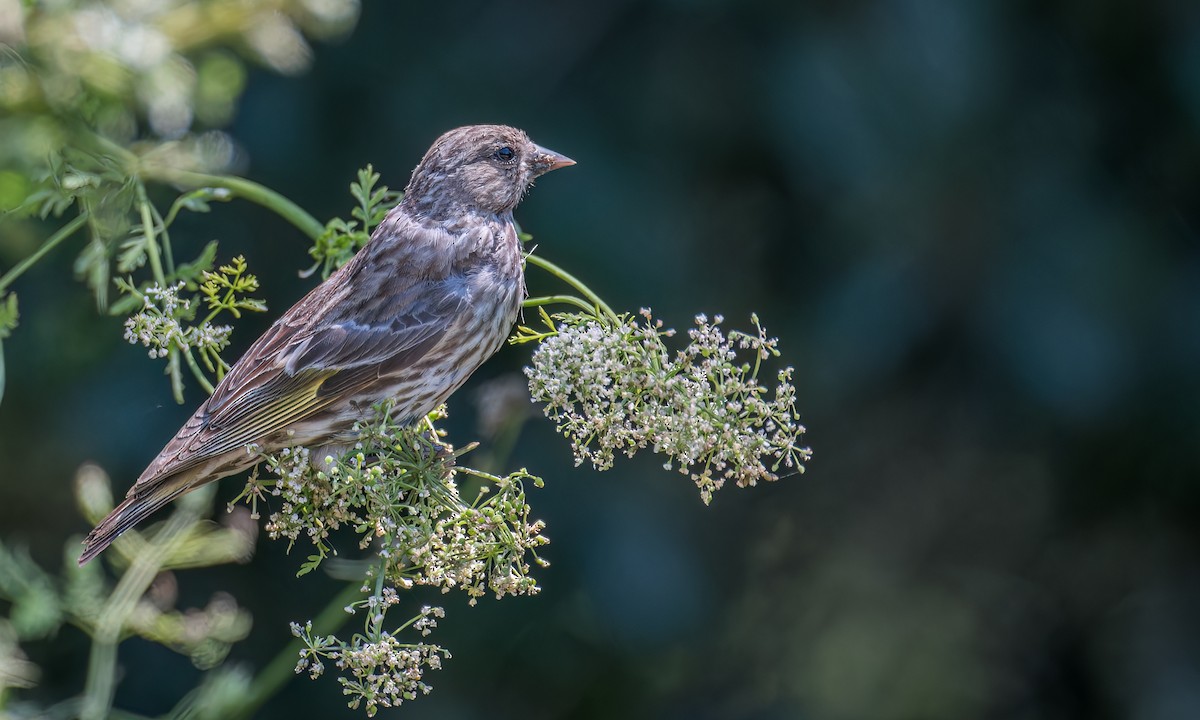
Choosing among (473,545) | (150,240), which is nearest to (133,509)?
(150,240)

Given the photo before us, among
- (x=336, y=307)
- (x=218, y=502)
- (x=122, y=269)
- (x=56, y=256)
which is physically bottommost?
(x=336, y=307)

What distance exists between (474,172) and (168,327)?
2.88ft

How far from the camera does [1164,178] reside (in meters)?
4.54

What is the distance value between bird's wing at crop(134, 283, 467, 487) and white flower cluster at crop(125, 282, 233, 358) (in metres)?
0.26

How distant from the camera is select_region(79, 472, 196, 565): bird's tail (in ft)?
8.67

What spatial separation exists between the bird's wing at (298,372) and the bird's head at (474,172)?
0.81ft

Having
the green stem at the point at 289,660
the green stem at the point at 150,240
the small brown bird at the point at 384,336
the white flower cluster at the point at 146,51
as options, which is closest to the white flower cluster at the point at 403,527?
the small brown bird at the point at 384,336

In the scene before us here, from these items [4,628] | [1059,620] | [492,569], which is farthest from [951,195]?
[4,628]

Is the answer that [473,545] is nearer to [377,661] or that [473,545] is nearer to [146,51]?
[377,661]

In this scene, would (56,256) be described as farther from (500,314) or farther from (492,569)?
(492,569)

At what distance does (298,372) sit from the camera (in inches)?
111

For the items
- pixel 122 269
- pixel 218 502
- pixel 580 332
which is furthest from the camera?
pixel 218 502

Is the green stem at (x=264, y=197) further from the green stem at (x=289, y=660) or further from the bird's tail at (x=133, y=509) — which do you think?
the green stem at (x=289, y=660)

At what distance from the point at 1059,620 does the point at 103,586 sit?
3.96 m
